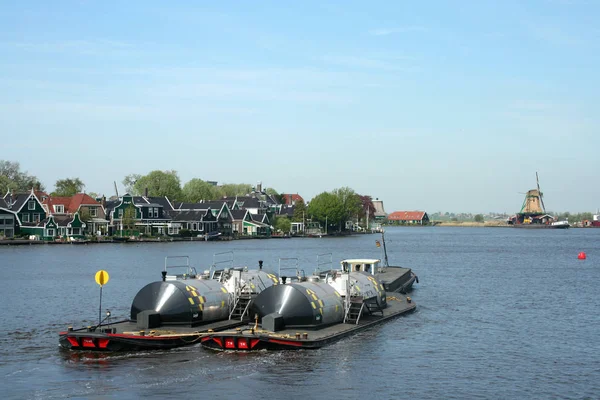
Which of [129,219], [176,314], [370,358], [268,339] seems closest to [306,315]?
[268,339]

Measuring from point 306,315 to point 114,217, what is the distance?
126 meters

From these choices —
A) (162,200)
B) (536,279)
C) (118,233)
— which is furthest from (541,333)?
(162,200)

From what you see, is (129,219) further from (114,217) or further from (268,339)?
(268,339)

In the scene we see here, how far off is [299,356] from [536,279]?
51.0 meters

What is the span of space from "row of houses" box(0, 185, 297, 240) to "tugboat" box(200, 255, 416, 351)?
109 meters

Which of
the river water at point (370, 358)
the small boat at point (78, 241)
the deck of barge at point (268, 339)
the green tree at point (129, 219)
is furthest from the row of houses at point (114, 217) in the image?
the deck of barge at point (268, 339)

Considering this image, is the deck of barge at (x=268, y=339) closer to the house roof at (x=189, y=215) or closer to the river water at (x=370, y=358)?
the river water at (x=370, y=358)

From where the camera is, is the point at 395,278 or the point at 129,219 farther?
the point at 129,219

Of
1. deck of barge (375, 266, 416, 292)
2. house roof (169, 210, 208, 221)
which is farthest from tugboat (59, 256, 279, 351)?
house roof (169, 210, 208, 221)

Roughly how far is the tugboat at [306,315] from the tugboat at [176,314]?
75.6 inches

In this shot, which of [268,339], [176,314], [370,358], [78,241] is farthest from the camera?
[78,241]

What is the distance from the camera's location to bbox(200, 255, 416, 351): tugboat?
33688mm

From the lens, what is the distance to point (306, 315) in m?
36.2

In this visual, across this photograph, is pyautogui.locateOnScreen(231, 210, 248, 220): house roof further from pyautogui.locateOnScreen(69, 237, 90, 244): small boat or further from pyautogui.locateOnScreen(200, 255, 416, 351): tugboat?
pyautogui.locateOnScreen(200, 255, 416, 351): tugboat
